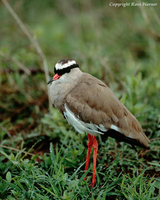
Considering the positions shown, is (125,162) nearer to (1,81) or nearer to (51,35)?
(1,81)

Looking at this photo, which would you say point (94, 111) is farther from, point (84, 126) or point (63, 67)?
point (63, 67)

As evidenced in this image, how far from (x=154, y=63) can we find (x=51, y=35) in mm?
2642

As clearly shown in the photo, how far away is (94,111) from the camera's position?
251 cm

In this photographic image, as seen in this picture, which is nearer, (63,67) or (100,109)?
(100,109)

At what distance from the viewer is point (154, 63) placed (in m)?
4.78

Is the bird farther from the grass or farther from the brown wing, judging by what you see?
the grass

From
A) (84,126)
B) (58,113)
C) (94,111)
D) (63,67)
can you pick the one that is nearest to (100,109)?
(94,111)

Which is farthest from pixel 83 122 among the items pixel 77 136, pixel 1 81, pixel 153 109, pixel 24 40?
pixel 24 40

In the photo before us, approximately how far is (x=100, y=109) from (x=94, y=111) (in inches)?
2.6

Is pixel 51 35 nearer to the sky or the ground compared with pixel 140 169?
nearer to the sky

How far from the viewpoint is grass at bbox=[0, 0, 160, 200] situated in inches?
95.2

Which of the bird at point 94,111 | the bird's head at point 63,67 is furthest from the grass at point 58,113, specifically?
the bird's head at point 63,67

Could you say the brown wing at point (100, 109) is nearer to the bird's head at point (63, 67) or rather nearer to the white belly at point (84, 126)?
the white belly at point (84, 126)

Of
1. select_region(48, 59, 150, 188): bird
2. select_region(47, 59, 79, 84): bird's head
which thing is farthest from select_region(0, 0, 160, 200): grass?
select_region(47, 59, 79, 84): bird's head
